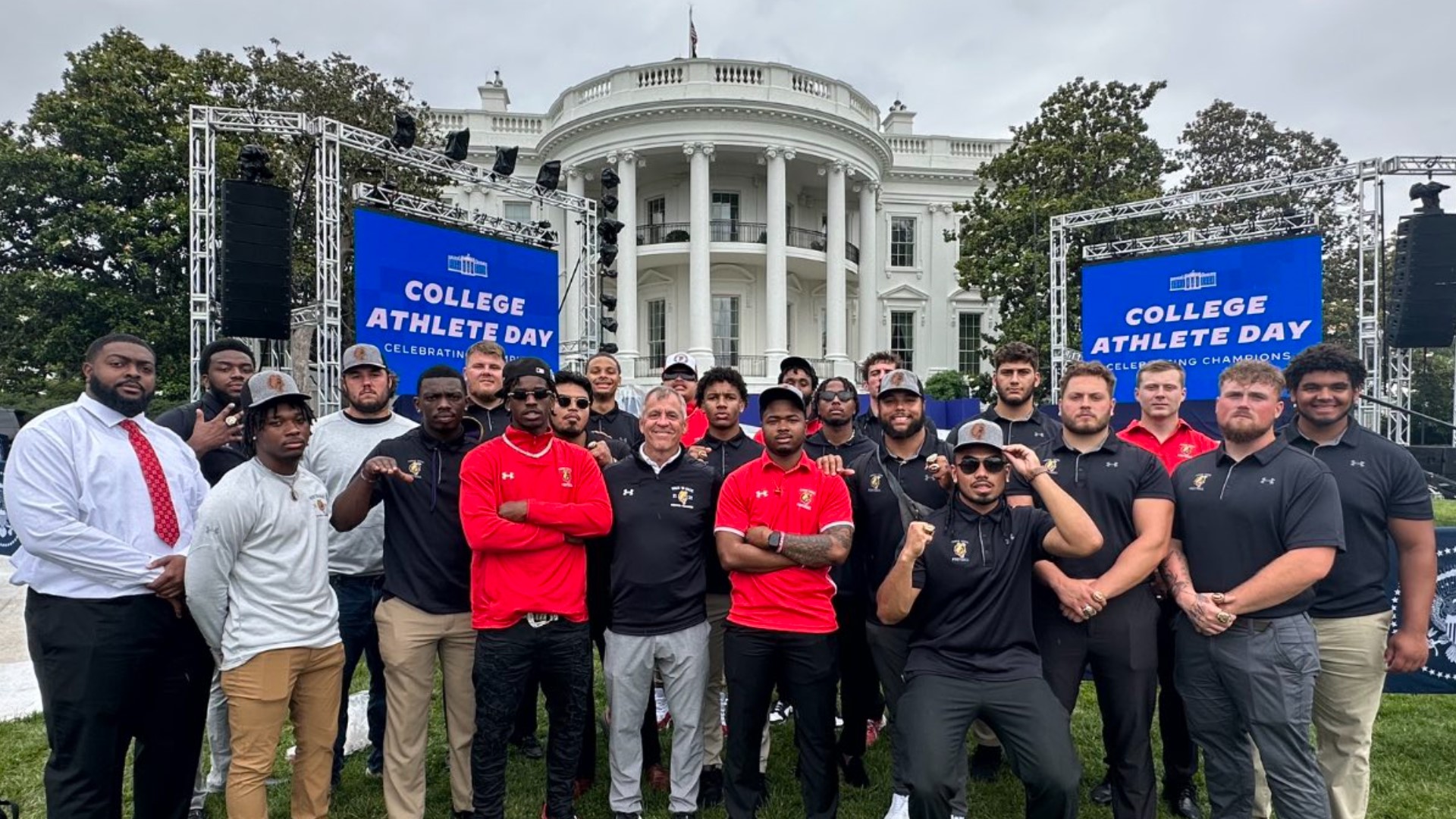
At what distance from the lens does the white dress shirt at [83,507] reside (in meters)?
2.79

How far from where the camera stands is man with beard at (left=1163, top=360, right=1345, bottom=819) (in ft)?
10.0

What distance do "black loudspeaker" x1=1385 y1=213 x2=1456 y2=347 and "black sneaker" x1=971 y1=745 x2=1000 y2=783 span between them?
10.9 meters

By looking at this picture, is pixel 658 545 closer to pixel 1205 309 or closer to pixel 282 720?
pixel 282 720

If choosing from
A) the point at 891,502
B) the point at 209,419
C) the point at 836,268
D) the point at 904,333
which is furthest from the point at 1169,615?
the point at 904,333

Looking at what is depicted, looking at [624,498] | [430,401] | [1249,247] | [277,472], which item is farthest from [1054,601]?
[1249,247]

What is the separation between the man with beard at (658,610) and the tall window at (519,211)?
23.8 m

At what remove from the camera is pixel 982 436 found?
3.27m

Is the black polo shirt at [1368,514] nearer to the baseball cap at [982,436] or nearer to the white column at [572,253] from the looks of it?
the baseball cap at [982,436]

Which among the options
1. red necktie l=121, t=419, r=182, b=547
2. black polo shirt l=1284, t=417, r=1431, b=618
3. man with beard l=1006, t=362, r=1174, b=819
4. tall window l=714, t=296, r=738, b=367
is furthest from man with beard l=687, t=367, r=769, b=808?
tall window l=714, t=296, r=738, b=367

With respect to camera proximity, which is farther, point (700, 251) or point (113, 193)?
point (700, 251)

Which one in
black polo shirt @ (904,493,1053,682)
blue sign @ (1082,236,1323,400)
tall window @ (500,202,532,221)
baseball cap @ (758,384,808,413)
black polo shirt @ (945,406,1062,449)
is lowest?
black polo shirt @ (904,493,1053,682)

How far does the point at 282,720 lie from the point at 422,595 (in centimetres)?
76

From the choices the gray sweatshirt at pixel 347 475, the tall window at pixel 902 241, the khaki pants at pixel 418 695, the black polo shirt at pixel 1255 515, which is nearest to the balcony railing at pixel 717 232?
the tall window at pixel 902 241

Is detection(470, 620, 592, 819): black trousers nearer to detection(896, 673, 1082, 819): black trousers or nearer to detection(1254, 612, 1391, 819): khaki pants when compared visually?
detection(896, 673, 1082, 819): black trousers
